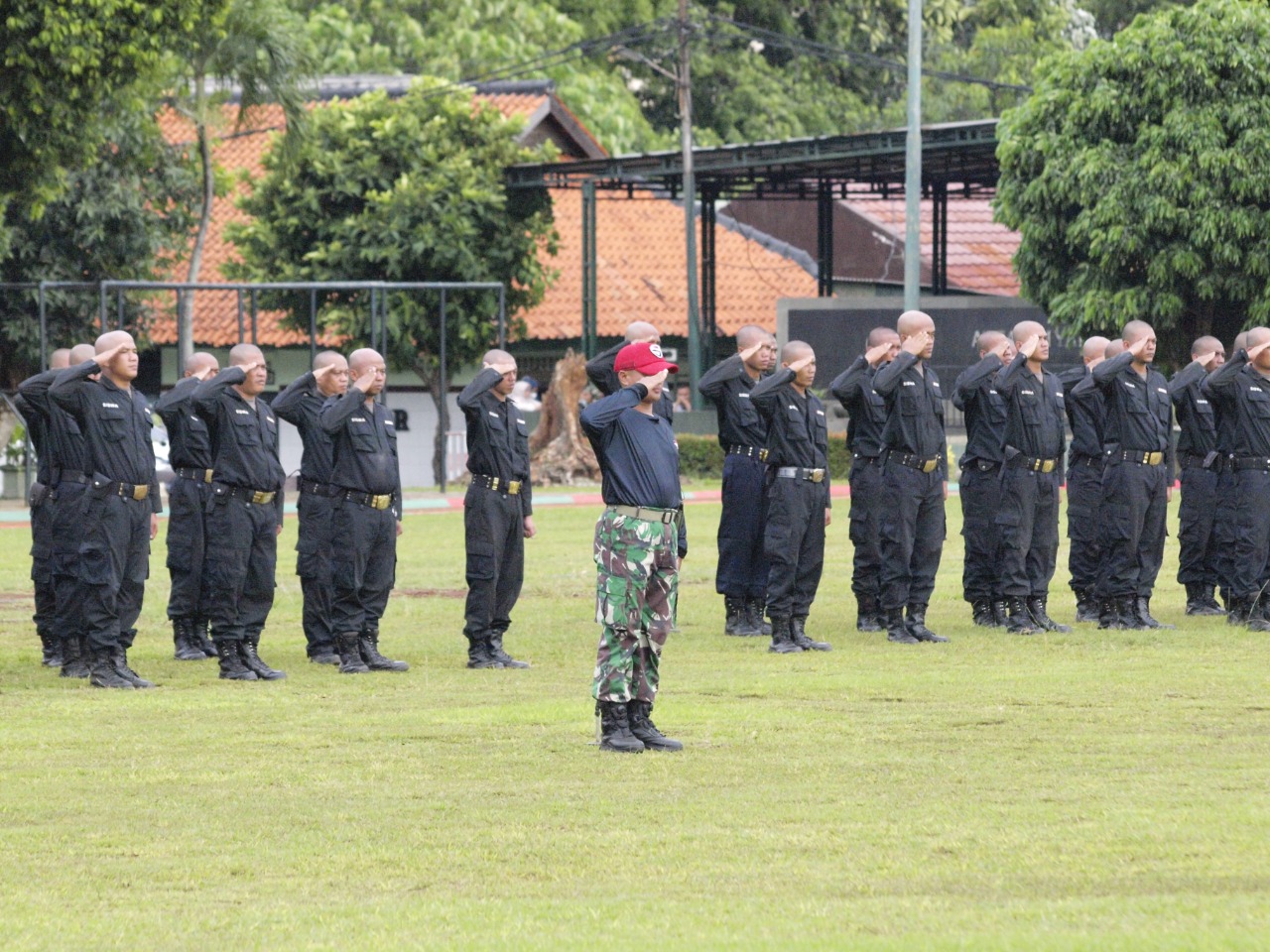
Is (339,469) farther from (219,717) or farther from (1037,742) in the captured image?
(1037,742)

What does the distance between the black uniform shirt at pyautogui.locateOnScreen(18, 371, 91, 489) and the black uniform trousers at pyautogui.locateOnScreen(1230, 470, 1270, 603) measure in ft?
25.9

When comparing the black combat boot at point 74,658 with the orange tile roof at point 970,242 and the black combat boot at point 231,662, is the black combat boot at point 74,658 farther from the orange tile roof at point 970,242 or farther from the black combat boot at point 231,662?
the orange tile roof at point 970,242

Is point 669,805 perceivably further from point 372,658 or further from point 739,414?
point 739,414

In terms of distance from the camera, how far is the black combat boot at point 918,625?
14.8 metres

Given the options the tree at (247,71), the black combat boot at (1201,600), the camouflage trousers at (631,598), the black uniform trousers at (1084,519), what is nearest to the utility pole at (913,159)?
the tree at (247,71)

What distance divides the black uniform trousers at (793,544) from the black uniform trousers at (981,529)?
1.49m

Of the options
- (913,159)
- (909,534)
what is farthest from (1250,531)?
(913,159)

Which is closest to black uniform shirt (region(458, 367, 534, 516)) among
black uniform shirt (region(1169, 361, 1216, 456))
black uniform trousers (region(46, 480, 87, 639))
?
black uniform trousers (region(46, 480, 87, 639))

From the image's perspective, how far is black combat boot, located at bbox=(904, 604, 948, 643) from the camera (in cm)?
1477

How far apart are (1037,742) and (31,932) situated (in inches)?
200

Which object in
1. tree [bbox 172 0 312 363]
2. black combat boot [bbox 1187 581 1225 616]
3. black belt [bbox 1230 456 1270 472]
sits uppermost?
tree [bbox 172 0 312 363]

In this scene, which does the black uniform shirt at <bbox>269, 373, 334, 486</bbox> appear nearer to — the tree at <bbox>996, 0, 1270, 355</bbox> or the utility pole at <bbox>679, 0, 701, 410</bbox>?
the tree at <bbox>996, 0, 1270, 355</bbox>

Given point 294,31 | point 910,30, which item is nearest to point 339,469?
point 910,30

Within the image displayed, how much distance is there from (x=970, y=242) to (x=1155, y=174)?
1778 centimetres
